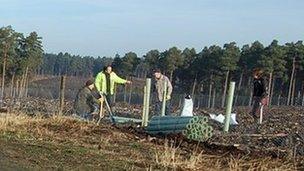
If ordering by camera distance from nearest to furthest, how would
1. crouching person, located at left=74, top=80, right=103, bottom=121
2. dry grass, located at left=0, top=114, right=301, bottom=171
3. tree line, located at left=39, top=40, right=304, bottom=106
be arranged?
dry grass, located at left=0, top=114, right=301, bottom=171 → crouching person, located at left=74, top=80, right=103, bottom=121 → tree line, located at left=39, top=40, right=304, bottom=106

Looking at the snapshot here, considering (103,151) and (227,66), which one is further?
(227,66)

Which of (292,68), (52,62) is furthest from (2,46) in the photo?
(52,62)

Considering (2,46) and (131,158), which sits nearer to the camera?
(131,158)

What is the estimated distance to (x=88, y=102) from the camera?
1938cm

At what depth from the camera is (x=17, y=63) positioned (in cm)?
8675

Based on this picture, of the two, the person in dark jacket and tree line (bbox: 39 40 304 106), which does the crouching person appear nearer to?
the person in dark jacket

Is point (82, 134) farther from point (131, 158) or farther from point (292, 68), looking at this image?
point (292, 68)

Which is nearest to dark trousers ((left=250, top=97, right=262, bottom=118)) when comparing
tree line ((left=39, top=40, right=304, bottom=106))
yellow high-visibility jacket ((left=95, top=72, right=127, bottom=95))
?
yellow high-visibility jacket ((left=95, top=72, right=127, bottom=95))

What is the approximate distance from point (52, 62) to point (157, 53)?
8610cm

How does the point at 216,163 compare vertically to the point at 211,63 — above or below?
below

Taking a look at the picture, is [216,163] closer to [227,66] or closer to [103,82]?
[103,82]

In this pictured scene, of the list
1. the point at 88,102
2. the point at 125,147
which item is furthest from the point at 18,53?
the point at 125,147

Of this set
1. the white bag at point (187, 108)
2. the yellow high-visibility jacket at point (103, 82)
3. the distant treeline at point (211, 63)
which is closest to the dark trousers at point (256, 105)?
the white bag at point (187, 108)

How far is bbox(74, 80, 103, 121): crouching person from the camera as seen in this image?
19141mm
